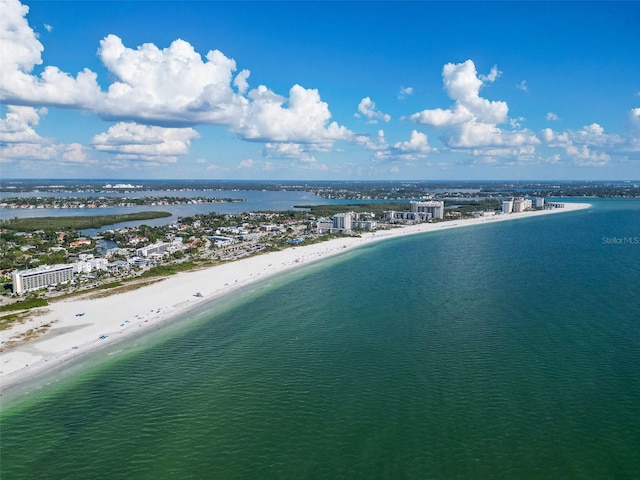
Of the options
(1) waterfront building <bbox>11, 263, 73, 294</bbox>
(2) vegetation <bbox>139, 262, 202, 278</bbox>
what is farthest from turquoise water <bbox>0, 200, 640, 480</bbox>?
(1) waterfront building <bbox>11, 263, 73, 294</bbox>

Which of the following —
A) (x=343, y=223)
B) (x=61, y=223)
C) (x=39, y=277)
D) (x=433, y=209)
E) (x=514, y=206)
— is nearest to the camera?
(x=39, y=277)

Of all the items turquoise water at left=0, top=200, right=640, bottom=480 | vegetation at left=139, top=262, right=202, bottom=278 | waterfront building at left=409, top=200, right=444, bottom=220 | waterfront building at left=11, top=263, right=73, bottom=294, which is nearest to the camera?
turquoise water at left=0, top=200, right=640, bottom=480

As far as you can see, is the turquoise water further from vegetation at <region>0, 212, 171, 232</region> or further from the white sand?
vegetation at <region>0, 212, 171, 232</region>

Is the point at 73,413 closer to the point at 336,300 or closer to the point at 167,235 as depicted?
the point at 336,300

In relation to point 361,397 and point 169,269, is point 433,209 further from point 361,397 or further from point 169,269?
point 361,397

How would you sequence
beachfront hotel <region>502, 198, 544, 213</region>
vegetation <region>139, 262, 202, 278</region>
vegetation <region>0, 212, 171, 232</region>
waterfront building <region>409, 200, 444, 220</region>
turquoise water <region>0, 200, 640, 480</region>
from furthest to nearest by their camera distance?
beachfront hotel <region>502, 198, 544, 213</region>, waterfront building <region>409, 200, 444, 220</region>, vegetation <region>0, 212, 171, 232</region>, vegetation <region>139, 262, 202, 278</region>, turquoise water <region>0, 200, 640, 480</region>

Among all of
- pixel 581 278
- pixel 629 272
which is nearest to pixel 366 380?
pixel 581 278

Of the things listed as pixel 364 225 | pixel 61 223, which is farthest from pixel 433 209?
pixel 61 223
